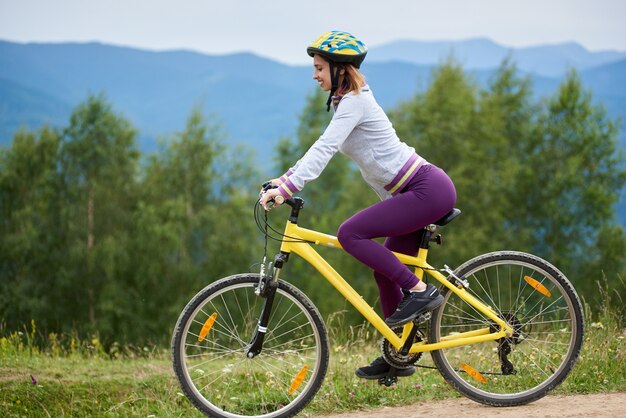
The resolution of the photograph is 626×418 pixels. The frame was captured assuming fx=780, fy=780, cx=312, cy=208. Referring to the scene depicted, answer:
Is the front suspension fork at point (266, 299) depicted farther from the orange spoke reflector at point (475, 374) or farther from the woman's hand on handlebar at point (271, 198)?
the orange spoke reflector at point (475, 374)

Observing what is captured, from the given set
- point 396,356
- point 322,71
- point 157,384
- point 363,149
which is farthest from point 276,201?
point 157,384

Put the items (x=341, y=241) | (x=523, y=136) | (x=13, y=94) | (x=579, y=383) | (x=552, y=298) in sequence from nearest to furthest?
(x=341, y=241), (x=552, y=298), (x=579, y=383), (x=523, y=136), (x=13, y=94)

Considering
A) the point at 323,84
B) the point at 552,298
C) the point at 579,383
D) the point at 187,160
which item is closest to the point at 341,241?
the point at 323,84

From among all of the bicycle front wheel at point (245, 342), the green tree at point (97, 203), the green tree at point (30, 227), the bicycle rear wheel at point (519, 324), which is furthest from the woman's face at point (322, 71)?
the green tree at point (30, 227)

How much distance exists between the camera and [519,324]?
4.65 meters

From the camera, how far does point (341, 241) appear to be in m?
4.25

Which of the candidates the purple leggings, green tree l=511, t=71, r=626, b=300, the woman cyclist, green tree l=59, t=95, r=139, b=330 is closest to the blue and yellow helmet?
the woman cyclist

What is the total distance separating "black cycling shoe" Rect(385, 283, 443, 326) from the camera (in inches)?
171

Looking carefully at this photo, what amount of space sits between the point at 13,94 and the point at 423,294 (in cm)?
17318

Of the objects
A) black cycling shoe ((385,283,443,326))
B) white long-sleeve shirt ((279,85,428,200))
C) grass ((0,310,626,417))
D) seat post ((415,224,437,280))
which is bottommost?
grass ((0,310,626,417))

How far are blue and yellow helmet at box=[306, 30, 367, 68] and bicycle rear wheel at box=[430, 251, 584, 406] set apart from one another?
1.35m

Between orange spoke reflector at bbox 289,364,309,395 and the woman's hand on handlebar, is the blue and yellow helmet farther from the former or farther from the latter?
orange spoke reflector at bbox 289,364,309,395

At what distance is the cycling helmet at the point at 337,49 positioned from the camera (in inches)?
162

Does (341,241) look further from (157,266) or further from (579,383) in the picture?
(157,266)
